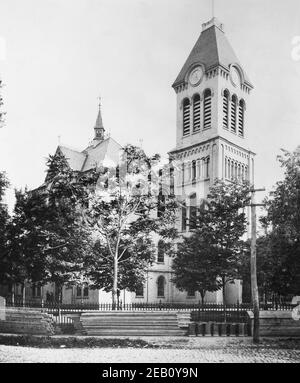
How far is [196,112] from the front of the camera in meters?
51.3

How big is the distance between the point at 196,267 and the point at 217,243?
2116 millimetres

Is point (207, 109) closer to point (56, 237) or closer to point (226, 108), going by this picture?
point (226, 108)

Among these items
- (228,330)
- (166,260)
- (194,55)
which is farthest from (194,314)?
(194,55)

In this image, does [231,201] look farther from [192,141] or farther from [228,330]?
[192,141]

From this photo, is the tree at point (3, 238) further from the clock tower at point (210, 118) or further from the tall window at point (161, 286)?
the tall window at point (161, 286)

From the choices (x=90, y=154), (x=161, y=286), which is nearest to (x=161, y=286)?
(x=161, y=286)

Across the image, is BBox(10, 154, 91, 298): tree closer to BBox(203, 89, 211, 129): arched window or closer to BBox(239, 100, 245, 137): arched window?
BBox(203, 89, 211, 129): arched window

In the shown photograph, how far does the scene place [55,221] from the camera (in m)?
27.0

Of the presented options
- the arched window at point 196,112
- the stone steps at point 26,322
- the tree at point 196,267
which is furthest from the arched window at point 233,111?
the stone steps at point 26,322

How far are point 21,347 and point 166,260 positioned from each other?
111 feet

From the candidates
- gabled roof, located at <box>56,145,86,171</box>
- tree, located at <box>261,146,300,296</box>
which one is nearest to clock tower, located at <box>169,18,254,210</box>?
gabled roof, located at <box>56,145,86,171</box>

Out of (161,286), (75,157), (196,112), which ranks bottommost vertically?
(161,286)

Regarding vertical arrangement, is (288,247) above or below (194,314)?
above

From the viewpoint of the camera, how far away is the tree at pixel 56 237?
2608cm
